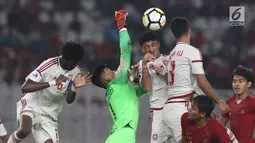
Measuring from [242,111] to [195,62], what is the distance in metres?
0.72

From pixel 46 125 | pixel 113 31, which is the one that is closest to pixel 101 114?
pixel 113 31

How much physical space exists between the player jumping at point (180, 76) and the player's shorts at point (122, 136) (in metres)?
0.86

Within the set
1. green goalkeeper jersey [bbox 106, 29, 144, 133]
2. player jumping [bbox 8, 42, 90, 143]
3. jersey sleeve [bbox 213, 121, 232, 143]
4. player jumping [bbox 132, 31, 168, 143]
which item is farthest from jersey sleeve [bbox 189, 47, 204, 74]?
player jumping [bbox 8, 42, 90, 143]

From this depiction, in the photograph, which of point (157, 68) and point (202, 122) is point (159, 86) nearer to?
point (157, 68)

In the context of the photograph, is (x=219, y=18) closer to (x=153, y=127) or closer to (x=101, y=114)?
(x=101, y=114)

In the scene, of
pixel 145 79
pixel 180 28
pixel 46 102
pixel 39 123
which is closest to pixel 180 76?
pixel 145 79

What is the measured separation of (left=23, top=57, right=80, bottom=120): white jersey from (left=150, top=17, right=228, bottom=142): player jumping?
127cm

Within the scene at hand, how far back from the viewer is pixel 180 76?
29.4 feet

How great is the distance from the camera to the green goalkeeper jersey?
8414mm

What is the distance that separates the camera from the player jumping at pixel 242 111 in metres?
8.88

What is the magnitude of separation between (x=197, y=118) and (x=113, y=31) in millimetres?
5238

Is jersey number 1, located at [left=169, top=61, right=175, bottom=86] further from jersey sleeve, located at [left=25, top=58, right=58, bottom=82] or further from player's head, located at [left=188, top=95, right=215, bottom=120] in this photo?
jersey sleeve, located at [left=25, top=58, right=58, bottom=82]

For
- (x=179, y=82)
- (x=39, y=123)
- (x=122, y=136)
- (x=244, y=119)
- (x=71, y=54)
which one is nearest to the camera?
(x=122, y=136)

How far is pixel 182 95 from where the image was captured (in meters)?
9.01
